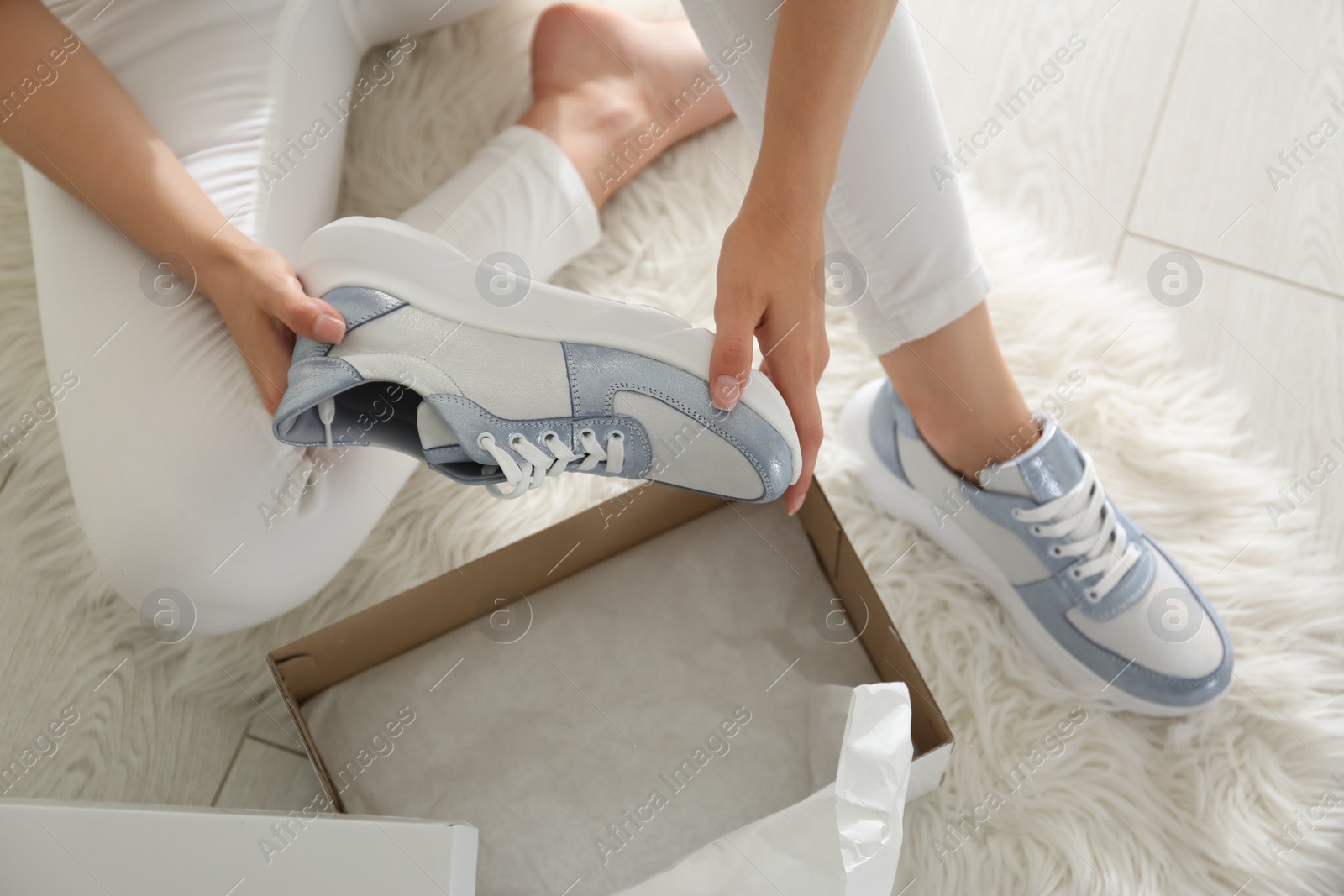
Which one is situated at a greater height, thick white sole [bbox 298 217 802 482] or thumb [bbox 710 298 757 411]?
thick white sole [bbox 298 217 802 482]

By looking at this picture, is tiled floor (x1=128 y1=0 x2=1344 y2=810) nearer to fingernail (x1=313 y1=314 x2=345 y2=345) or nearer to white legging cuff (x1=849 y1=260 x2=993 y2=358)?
white legging cuff (x1=849 y1=260 x2=993 y2=358)

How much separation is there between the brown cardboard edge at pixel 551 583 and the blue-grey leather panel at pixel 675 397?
0.12 metres

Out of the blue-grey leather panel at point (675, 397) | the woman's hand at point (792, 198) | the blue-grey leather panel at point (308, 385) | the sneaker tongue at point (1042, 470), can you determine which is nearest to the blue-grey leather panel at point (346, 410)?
the blue-grey leather panel at point (308, 385)

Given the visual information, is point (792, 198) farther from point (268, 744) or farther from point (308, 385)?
point (268, 744)

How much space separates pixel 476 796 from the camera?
30.3 inches

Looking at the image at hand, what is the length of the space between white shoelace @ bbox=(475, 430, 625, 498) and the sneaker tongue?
0.34 metres

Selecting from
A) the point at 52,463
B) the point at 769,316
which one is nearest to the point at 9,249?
the point at 52,463

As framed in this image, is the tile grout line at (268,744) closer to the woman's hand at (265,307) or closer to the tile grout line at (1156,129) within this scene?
the woman's hand at (265,307)

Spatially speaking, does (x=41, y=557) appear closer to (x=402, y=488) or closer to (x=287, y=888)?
(x=402, y=488)

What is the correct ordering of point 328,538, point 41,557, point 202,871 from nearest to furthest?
point 202,871, point 328,538, point 41,557

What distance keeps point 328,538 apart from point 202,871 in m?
0.27

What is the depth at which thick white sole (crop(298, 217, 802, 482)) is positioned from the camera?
604 millimetres

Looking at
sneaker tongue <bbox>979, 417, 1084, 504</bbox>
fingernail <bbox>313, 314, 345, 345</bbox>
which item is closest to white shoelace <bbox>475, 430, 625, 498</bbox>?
fingernail <bbox>313, 314, 345, 345</bbox>

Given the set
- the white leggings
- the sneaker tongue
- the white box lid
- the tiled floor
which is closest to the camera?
the white box lid
